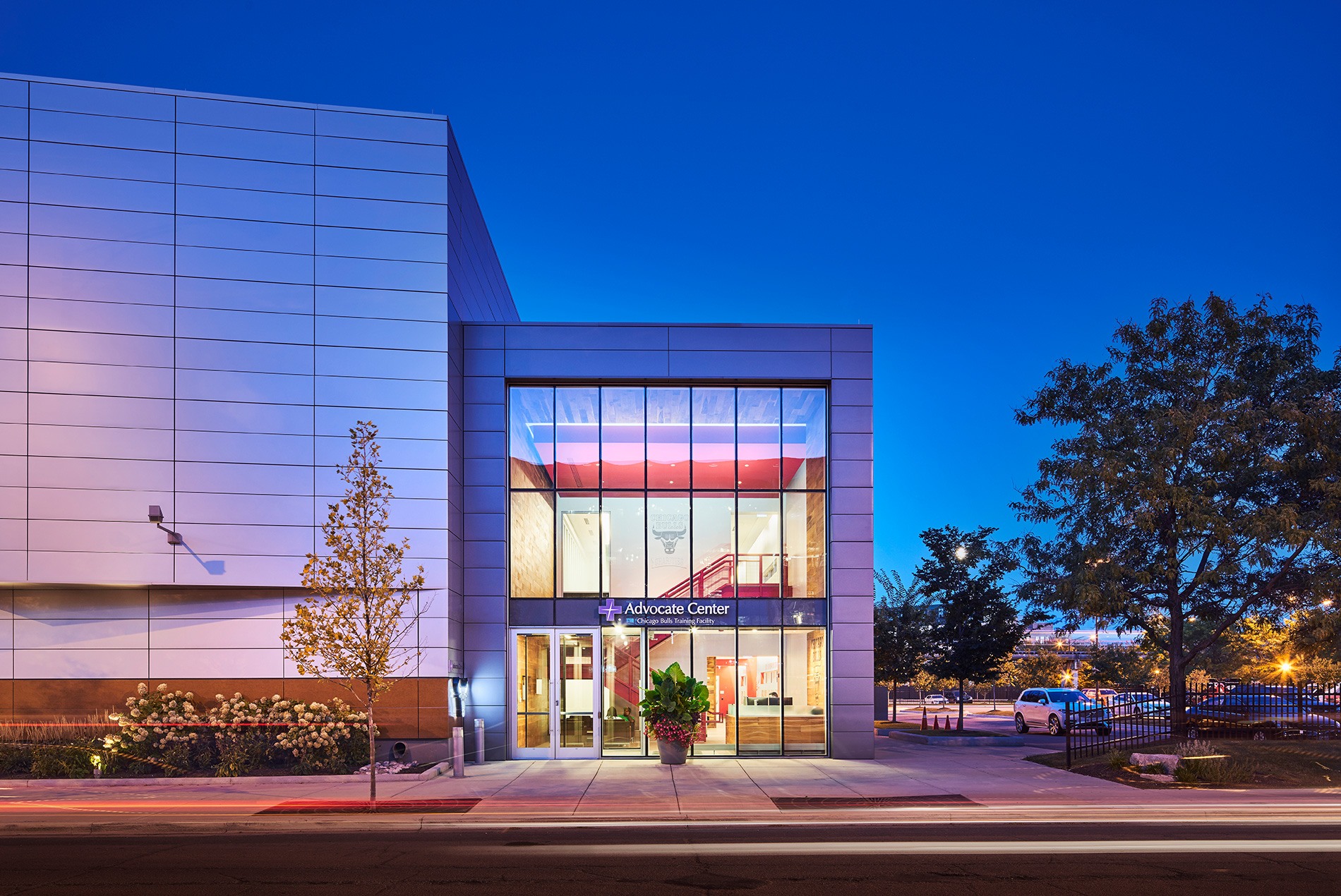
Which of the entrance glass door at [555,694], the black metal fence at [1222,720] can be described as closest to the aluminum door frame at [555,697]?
the entrance glass door at [555,694]

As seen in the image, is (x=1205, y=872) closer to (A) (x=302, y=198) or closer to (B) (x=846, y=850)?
(B) (x=846, y=850)

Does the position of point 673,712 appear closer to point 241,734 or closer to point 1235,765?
point 241,734

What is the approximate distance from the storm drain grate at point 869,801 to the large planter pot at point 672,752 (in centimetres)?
559

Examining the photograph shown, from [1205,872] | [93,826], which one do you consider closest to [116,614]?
[93,826]

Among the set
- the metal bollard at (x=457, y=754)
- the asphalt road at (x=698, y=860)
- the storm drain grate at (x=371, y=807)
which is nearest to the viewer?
the asphalt road at (x=698, y=860)


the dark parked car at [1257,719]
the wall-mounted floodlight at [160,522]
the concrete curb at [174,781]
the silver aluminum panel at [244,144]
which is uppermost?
the silver aluminum panel at [244,144]

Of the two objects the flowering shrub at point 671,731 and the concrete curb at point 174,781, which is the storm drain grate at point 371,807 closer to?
the concrete curb at point 174,781

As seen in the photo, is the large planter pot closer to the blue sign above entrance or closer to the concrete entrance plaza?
the concrete entrance plaza

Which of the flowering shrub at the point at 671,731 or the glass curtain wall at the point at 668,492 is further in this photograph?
the glass curtain wall at the point at 668,492

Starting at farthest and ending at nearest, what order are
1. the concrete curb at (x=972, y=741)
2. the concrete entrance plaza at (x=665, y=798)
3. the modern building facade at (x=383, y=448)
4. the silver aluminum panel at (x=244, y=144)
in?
1. the concrete curb at (x=972, y=741)
2. the silver aluminum panel at (x=244, y=144)
3. the modern building facade at (x=383, y=448)
4. the concrete entrance plaza at (x=665, y=798)

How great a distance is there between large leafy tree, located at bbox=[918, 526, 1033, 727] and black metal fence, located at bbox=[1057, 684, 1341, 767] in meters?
4.24

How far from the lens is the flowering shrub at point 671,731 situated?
70.2 ft

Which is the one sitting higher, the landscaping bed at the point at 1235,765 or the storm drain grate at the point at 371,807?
the storm drain grate at the point at 371,807

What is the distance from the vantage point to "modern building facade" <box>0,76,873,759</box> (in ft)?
68.0
